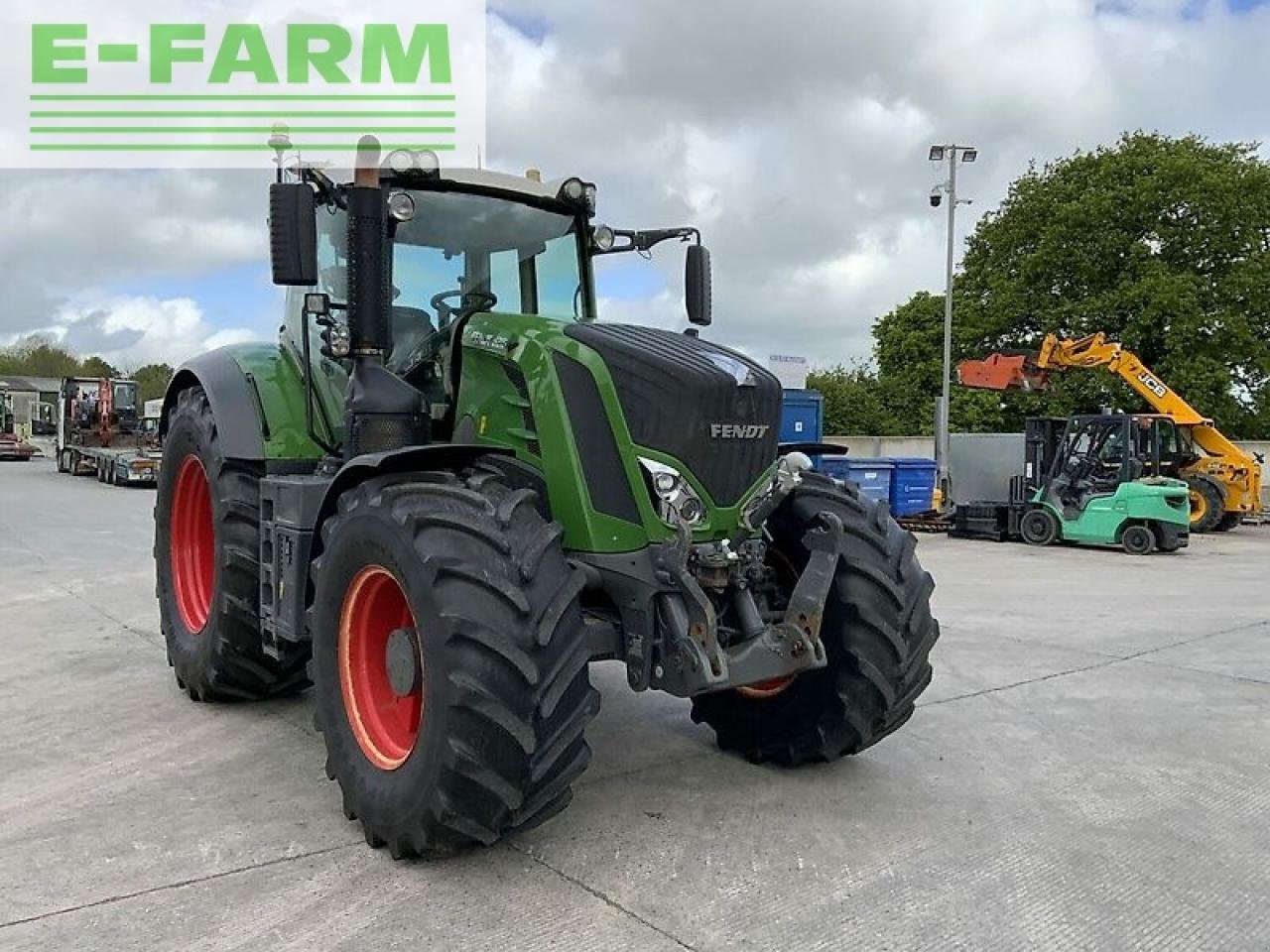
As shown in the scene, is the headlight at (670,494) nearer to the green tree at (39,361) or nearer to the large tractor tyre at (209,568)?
the large tractor tyre at (209,568)

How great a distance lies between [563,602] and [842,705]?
Result: 151 centimetres

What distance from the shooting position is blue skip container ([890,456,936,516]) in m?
18.2

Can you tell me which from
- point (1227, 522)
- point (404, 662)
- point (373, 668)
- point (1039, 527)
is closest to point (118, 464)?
point (1039, 527)

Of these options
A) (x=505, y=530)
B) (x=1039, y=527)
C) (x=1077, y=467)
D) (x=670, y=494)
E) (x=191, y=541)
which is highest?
(x=670, y=494)

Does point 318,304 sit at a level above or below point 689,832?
above

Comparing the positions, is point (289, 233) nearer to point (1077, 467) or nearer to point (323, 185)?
point (323, 185)

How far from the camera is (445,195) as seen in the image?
4.78 meters

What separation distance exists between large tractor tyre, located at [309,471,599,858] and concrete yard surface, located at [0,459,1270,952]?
0.23 meters

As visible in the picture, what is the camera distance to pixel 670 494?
3752mm

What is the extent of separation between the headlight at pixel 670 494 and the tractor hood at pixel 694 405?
65 millimetres

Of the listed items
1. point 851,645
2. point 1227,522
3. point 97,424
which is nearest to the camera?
point 851,645

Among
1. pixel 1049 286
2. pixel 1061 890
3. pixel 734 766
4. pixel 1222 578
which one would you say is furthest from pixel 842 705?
pixel 1049 286

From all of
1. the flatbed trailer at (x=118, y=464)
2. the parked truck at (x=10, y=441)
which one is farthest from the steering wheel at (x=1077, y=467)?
the parked truck at (x=10, y=441)

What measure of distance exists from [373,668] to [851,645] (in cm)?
185
